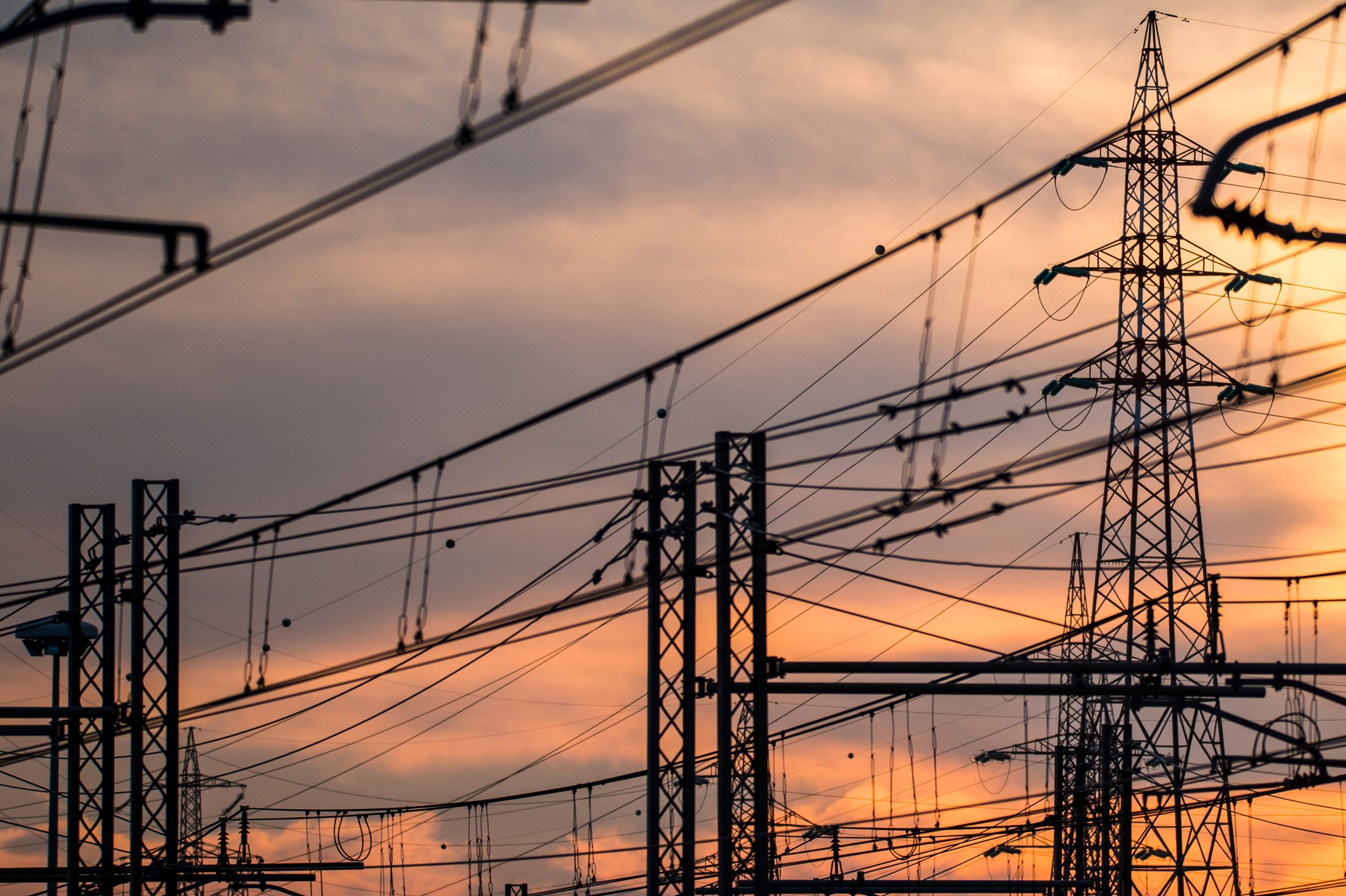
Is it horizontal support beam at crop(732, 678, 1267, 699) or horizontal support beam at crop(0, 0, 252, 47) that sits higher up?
horizontal support beam at crop(0, 0, 252, 47)

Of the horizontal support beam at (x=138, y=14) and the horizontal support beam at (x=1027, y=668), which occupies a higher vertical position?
the horizontal support beam at (x=138, y=14)

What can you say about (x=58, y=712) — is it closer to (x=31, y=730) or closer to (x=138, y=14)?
(x=31, y=730)

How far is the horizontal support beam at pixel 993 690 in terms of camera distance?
19.4 m

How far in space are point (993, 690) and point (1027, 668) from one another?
866 millimetres

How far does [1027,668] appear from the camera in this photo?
1919 centimetres

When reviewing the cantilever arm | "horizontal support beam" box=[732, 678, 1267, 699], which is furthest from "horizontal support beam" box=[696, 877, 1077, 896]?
the cantilever arm

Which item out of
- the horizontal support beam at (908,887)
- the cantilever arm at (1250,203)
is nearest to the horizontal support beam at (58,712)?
the horizontal support beam at (908,887)

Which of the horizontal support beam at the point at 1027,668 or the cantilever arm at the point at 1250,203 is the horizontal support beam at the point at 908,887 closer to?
the horizontal support beam at the point at 1027,668

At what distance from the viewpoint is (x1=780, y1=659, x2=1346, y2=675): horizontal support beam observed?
1908cm

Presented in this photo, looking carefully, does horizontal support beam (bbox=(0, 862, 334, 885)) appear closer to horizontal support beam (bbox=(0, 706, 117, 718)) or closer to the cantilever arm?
horizontal support beam (bbox=(0, 706, 117, 718))

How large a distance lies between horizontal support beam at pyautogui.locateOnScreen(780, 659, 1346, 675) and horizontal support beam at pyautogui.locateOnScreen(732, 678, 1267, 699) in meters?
0.18

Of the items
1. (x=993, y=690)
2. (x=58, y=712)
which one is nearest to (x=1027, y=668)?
(x=993, y=690)

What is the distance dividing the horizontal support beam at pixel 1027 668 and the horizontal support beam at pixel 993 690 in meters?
0.18

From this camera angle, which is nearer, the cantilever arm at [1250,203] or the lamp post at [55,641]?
the cantilever arm at [1250,203]
